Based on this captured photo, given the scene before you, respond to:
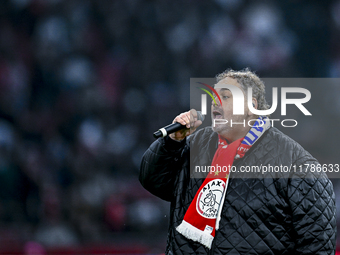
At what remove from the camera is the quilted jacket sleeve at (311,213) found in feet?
4.07

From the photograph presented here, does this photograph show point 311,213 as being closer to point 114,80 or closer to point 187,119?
point 187,119

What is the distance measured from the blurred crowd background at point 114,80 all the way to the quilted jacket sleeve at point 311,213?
2.11 metres

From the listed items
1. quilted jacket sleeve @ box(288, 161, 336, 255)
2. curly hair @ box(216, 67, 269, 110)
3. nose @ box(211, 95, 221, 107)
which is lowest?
quilted jacket sleeve @ box(288, 161, 336, 255)

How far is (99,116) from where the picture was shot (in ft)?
11.9

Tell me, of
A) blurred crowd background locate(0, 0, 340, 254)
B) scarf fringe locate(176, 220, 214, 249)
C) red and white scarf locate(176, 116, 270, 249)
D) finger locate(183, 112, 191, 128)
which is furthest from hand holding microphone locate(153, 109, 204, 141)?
blurred crowd background locate(0, 0, 340, 254)

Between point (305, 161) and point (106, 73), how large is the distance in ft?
9.46

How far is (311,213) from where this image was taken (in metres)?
1.25

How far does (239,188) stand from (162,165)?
0.31 meters

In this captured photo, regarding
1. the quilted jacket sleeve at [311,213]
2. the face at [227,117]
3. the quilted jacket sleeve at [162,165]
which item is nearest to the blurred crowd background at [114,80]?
the quilted jacket sleeve at [162,165]

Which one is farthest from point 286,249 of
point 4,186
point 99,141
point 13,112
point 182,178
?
point 13,112

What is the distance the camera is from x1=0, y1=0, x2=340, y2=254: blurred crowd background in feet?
11.0

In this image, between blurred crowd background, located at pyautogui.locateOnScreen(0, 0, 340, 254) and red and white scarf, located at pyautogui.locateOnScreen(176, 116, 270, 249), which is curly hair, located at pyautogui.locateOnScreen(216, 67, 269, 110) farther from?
blurred crowd background, located at pyautogui.locateOnScreen(0, 0, 340, 254)

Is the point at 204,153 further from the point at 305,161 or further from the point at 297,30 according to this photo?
the point at 297,30

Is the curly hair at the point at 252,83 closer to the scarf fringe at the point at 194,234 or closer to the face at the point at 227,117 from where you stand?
the face at the point at 227,117
